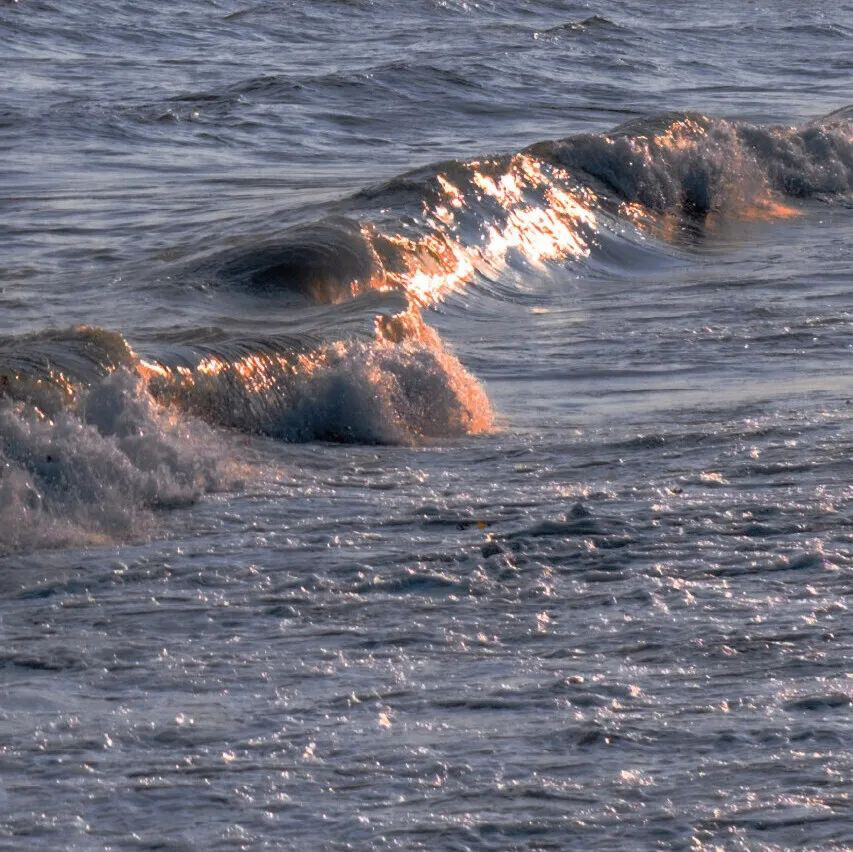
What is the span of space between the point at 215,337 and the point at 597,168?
22.7 ft

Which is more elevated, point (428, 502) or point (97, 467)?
point (97, 467)

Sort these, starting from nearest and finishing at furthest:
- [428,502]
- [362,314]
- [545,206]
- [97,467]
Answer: [97,467]
[428,502]
[362,314]
[545,206]

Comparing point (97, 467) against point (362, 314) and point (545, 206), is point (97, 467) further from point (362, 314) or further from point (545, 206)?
point (545, 206)

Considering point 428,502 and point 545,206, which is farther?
point 545,206

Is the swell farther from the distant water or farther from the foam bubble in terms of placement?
the foam bubble

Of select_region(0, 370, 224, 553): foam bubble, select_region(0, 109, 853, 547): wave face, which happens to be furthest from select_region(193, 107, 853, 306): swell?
select_region(0, 370, 224, 553): foam bubble

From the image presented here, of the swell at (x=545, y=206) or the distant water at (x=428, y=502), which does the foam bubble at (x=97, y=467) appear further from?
the swell at (x=545, y=206)

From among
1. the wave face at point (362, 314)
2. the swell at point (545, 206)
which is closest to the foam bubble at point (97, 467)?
the wave face at point (362, 314)

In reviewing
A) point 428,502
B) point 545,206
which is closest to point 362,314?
point 428,502

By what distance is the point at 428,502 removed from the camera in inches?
235

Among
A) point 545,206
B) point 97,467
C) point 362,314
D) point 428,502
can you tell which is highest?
point 545,206

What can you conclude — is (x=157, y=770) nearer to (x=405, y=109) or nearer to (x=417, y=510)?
(x=417, y=510)

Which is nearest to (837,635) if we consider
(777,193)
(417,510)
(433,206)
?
(417,510)

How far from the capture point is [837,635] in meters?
4.53
